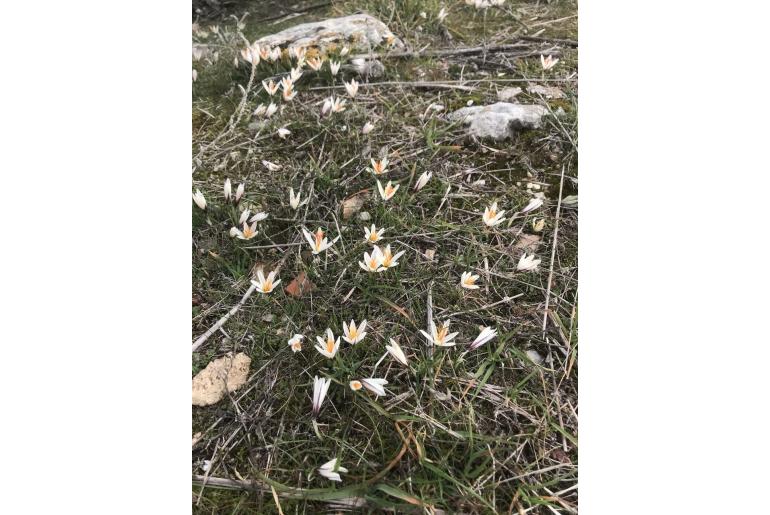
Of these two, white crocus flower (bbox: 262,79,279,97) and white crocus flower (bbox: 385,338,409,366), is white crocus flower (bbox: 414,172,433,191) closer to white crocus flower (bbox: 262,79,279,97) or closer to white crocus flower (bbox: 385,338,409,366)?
white crocus flower (bbox: 385,338,409,366)

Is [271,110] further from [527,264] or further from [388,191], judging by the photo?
[527,264]

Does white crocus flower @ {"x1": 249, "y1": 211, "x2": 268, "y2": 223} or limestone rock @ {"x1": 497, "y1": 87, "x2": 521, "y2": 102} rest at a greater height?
limestone rock @ {"x1": 497, "y1": 87, "x2": 521, "y2": 102}

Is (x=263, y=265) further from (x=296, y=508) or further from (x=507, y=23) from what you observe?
(x=507, y=23)

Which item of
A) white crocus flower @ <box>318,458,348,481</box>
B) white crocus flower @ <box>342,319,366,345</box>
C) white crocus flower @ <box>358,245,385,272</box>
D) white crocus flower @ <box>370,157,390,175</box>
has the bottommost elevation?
white crocus flower @ <box>318,458,348,481</box>

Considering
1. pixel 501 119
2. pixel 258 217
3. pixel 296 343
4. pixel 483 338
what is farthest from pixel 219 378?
pixel 501 119

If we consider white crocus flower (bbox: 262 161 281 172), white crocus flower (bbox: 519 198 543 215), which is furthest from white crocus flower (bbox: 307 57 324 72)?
white crocus flower (bbox: 519 198 543 215)
